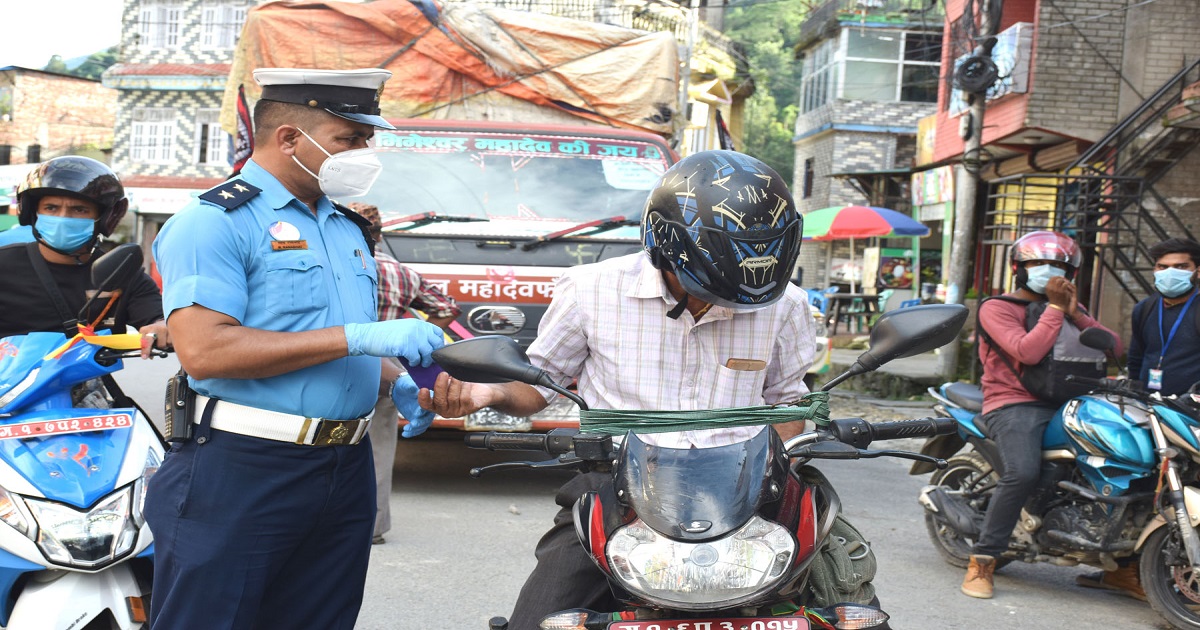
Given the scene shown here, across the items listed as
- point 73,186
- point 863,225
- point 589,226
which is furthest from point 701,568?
point 863,225

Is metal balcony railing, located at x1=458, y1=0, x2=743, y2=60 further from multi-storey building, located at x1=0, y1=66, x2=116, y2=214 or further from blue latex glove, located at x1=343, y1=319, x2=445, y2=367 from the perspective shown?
multi-storey building, located at x1=0, y1=66, x2=116, y2=214

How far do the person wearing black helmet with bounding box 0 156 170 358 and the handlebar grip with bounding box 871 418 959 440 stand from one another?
266 centimetres

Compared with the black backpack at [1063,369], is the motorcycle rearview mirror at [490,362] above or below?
above

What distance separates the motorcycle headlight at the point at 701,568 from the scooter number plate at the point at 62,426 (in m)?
2.18

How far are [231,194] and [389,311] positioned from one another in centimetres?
312

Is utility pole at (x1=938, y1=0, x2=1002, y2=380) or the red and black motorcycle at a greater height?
utility pole at (x1=938, y1=0, x2=1002, y2=380)

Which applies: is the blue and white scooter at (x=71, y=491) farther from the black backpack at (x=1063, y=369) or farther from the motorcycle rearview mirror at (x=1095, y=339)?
the black backpack at (x=1063, y=369)

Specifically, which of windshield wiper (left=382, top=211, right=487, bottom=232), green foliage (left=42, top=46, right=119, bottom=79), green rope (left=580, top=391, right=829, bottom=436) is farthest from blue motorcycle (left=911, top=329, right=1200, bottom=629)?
green foliage (left=42, top=46, right=119, bottom=79)

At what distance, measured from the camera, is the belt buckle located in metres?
2.68

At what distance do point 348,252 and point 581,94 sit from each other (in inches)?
215

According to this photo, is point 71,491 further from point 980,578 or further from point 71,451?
point 980,578

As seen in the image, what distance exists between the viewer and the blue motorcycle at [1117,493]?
4.88 m

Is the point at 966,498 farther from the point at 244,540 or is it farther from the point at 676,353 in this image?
the point at 244,540

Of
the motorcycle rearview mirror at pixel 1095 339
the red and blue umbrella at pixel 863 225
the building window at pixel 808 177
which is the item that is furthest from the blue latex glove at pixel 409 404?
the building window at pixel 808 177
